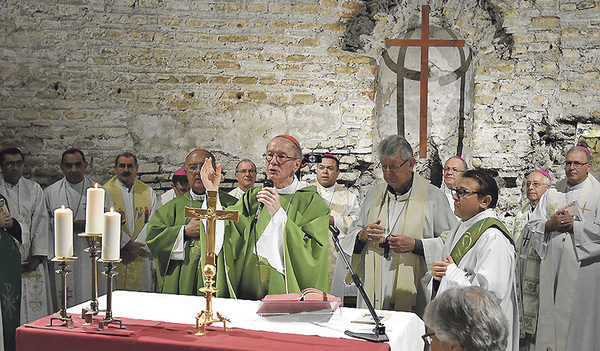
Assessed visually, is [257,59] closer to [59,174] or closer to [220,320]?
[59,174]

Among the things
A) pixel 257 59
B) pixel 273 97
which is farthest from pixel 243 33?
pixel 273 97

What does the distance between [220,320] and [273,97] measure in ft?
14.3

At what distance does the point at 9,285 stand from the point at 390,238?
332 cm

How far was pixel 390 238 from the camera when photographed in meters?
5.02

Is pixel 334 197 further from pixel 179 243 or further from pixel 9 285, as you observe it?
pixel 9 285

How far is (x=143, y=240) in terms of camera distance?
241 inches

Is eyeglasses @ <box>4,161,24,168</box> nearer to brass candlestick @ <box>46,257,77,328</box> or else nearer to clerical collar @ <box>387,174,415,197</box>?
brass candlestick @ <box>46,257,77,328</box>

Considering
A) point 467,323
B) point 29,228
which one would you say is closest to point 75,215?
point 29,228

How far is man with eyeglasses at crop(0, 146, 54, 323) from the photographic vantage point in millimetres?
5926

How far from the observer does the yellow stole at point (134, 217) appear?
6414 millimetres

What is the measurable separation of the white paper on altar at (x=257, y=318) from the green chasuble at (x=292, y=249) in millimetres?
722

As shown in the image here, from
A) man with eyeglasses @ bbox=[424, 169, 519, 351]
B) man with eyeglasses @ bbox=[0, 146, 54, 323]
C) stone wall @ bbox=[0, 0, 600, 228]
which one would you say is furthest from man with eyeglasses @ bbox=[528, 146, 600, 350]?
man with eyeglasses @ bbox=[0, 146, 54, 323]

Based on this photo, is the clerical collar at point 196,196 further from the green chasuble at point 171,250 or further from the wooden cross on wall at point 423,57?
the wooden cross on wall at point 423,57

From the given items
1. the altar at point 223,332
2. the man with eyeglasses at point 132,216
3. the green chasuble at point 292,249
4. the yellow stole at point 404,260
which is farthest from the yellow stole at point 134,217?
the altar at point 223,332
